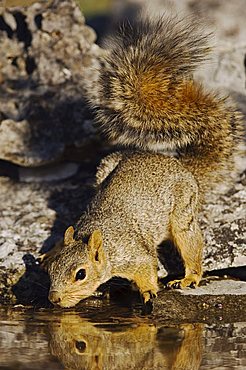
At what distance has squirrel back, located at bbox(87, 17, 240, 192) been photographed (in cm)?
491

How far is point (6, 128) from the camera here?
577 centimetres

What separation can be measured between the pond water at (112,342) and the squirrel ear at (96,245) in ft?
0.97

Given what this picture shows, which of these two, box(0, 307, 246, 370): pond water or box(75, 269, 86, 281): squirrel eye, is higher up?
box(75, 269, 86, 281): squirrel eye

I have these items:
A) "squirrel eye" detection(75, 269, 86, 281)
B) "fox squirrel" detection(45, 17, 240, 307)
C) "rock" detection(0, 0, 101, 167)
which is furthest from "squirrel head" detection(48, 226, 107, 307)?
"rock" detection(0, 0, 101, 167)

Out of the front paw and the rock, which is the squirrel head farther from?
the rock

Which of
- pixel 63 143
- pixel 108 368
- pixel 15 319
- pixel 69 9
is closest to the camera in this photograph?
pixel 108 368

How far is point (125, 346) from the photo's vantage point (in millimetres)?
3684

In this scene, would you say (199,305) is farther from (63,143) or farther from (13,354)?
(63,143)

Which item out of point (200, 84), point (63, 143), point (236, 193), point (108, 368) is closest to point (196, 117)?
point (200, 84)

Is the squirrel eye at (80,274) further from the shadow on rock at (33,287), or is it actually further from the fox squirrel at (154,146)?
the shadow on rock at (33,287)

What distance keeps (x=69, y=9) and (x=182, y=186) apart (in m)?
2.00

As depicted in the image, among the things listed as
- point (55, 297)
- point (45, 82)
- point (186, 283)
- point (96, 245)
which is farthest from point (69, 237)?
point (45, 82)

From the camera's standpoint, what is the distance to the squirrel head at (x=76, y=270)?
164 inches

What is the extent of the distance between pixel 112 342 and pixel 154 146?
1702 millimetres
